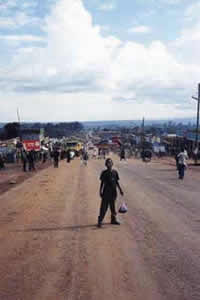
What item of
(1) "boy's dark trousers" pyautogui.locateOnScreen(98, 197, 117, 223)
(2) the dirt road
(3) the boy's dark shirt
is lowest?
(2) the dirt road

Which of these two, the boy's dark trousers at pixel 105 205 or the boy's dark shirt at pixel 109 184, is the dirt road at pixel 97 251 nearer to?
the boy's dark trousers at pixel 105 205

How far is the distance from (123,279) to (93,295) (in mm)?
912

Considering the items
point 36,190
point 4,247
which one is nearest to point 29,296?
point 4,247

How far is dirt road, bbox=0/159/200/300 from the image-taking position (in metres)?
7.80

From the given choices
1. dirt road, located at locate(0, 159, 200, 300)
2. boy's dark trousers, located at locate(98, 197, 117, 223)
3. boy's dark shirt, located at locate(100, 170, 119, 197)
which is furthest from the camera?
boy's dark shirt, located at locate(100, 170, 119, 197)

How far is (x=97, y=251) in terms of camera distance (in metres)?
10.3

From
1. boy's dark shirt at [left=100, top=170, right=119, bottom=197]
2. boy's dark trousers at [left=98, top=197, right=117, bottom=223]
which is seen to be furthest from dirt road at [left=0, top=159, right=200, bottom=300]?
boy's dark shirt at [left=100, top=170, right=119, bottom=197]

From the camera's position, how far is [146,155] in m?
60.4

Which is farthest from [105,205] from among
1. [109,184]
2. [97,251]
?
[97,251]

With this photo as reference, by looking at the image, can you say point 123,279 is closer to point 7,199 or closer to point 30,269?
point 30,269

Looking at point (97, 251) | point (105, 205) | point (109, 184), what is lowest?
point (97, 251)

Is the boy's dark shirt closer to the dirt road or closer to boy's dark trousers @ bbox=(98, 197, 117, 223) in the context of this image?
boy's dark trousers @ bbox=(98, 197, 117, 223)

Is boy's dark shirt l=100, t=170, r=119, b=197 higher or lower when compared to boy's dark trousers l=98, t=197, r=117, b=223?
higher

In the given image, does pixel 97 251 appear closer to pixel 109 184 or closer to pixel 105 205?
pixel 105 205
